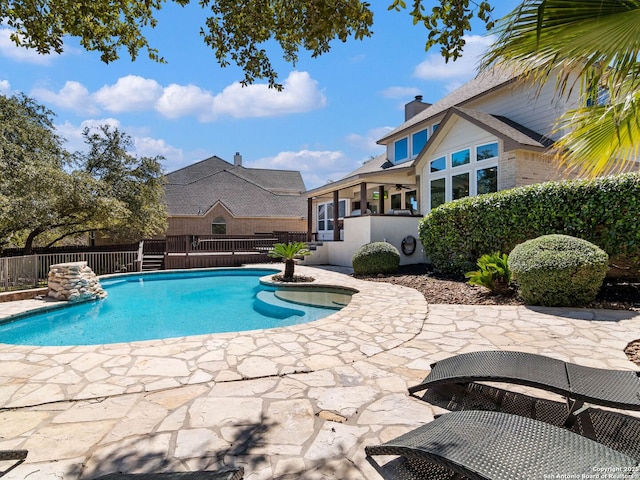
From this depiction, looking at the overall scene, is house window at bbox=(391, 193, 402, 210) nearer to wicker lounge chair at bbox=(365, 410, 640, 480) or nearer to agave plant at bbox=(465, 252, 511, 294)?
agave plant at bbox=(465, 252, 511, 294)

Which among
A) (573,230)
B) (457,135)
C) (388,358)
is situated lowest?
(388,358)

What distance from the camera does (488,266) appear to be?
27.2ft

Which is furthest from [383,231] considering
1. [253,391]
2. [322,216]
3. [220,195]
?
[220,195]

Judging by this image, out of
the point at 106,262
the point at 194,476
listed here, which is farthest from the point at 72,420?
the point at 106,262

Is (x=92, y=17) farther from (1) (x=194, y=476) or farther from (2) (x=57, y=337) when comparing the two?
(2) (x=57, y=337)

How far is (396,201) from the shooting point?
1938 cm

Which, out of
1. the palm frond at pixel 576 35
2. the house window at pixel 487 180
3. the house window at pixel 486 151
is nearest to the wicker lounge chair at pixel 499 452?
the palm frond at pixel 576 35

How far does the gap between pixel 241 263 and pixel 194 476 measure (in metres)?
17.9

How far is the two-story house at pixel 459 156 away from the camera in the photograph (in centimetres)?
1159

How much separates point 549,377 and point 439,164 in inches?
499

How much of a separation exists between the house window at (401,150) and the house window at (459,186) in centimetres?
434

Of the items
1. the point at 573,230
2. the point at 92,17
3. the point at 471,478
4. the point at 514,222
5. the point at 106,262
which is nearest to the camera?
the point at 471,478

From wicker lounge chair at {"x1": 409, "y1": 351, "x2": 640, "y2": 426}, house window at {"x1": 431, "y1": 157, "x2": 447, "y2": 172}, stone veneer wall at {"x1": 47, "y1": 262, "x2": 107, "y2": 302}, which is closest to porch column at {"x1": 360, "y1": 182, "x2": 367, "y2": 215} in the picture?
house window at {"x1": 431, "y1": 157, "x2": 447, "y2": 172}

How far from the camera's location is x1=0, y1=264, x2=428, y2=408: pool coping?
11.9 ft
